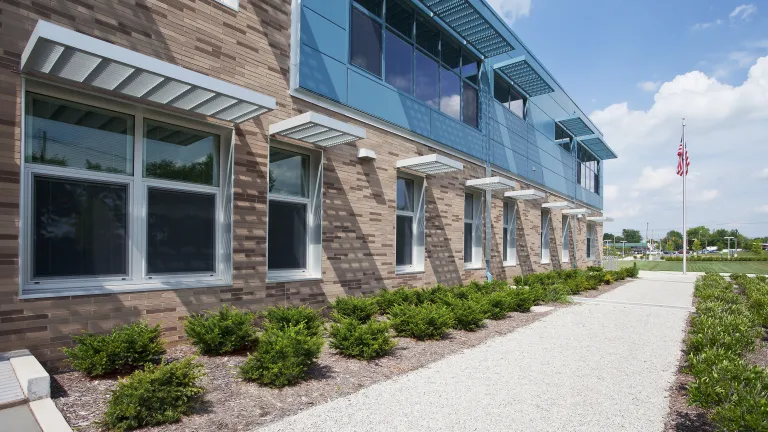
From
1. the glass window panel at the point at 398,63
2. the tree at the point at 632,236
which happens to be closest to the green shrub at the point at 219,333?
the glass window panel at the point at 398,63

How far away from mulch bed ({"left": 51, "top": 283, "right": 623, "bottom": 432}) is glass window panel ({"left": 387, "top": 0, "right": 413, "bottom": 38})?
27.0 ft

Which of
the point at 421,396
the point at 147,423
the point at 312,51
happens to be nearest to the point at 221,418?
the point at 147,423

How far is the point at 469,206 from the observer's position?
14.5 meters

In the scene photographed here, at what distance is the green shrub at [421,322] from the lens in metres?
7.20

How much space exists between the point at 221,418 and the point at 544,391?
11.3 ft

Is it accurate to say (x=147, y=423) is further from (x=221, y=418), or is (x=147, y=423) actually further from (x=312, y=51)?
(x=312, y=51)

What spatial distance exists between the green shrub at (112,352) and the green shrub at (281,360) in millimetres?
1096

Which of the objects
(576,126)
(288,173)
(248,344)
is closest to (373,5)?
(288,173)

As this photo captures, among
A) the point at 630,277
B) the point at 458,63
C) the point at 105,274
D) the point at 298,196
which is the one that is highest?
the point at 458,63

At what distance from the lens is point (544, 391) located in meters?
4.95

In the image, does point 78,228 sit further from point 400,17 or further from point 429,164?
point 400,17

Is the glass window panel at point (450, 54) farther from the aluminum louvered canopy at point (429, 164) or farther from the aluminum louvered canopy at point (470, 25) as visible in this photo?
the aluminum louvered canopy at point (429, 164)

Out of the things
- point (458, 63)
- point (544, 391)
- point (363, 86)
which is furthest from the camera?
point (458, 63)

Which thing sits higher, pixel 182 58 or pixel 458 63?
pixel 458 63
